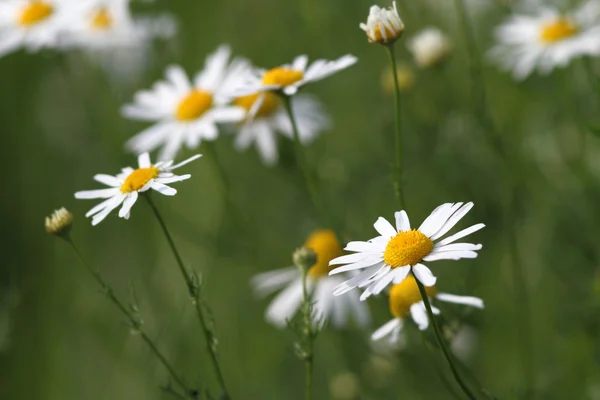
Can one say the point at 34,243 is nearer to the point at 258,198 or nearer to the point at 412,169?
the point at 258,198

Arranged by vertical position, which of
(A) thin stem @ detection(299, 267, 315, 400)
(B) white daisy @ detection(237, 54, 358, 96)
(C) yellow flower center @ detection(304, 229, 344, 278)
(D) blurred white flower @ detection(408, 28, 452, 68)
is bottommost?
(C) yellow flower center @ detection(304, 229, 344, 278)

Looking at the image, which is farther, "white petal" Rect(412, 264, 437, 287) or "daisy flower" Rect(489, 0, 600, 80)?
"daisy flower" Rect(489, 0, 600, 80)

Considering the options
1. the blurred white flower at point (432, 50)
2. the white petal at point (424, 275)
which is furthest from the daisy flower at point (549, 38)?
the white petal at point (424, 275)

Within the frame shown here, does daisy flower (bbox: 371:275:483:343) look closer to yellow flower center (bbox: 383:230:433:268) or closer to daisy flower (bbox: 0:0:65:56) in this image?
yellow flower center (bbox: 383:230:433:268)

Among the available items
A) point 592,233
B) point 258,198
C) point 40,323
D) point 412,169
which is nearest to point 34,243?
point 40,323

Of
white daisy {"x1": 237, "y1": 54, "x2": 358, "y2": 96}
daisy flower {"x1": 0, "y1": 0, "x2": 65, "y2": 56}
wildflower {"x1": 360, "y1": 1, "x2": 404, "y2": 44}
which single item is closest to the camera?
wildflower {"x1": 360, "y1": 1, "x2": 404, "y2": 44}

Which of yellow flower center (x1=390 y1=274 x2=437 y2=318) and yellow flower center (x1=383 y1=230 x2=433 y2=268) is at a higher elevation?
yellow flower center (x1=383 y1=230 x2=433 y2=268)

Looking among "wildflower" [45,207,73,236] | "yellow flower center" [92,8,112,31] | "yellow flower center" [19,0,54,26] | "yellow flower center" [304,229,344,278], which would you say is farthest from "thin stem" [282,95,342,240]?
"yellow flower center" [92,8,112,31]

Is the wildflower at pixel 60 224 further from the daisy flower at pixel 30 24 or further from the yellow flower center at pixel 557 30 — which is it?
the yellow flower center at pixel 557 30
